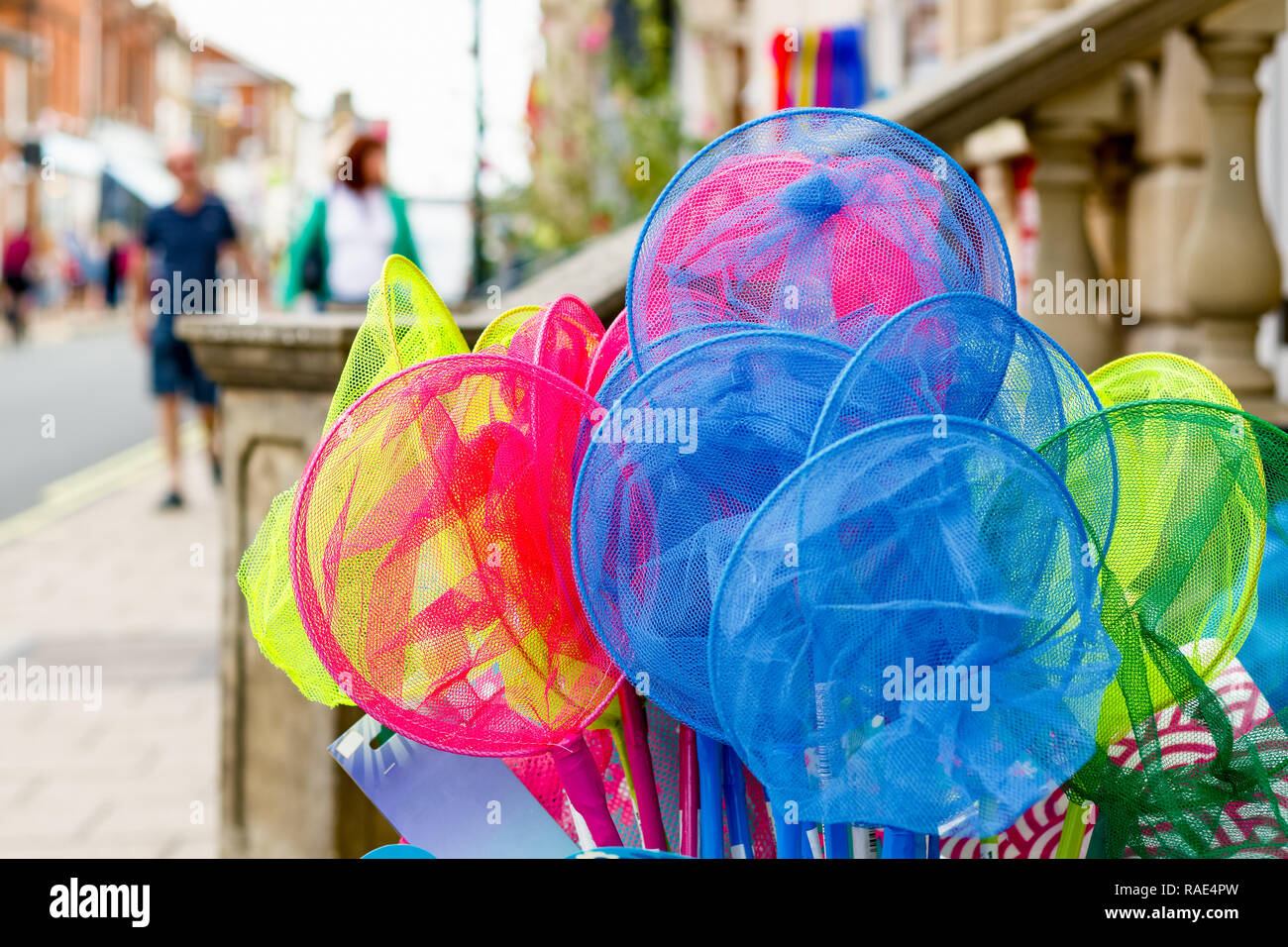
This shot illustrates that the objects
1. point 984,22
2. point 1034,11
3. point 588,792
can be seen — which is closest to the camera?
point 588,792

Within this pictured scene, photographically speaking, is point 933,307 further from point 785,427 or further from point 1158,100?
point 1158,100

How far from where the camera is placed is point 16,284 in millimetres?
25938

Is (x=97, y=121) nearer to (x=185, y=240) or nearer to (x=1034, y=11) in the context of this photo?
(x=185, y=240)

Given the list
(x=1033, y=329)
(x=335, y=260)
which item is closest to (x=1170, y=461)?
(x=1033, y=329)

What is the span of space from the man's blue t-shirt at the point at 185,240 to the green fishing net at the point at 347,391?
24.3 ft

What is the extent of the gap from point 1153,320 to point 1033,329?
2546 mm

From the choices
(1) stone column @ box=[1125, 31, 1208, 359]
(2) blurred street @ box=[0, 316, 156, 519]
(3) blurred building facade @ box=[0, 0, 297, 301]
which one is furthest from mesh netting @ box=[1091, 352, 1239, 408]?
(3) blurred building facade @ box=[0, 0, 297, 301]

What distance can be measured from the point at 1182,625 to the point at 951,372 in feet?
1.09

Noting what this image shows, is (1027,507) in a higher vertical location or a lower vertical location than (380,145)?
lower

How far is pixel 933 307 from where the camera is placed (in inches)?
43.4

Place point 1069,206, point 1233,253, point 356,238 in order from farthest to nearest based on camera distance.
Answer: point 356,238
point 1069,206
point 1233,253

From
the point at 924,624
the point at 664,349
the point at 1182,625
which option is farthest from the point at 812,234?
the point at 1182,625

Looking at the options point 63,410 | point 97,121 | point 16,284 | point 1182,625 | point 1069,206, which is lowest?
point 63,410

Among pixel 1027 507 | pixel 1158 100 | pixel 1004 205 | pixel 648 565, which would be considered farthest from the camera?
pixel 1004 205
